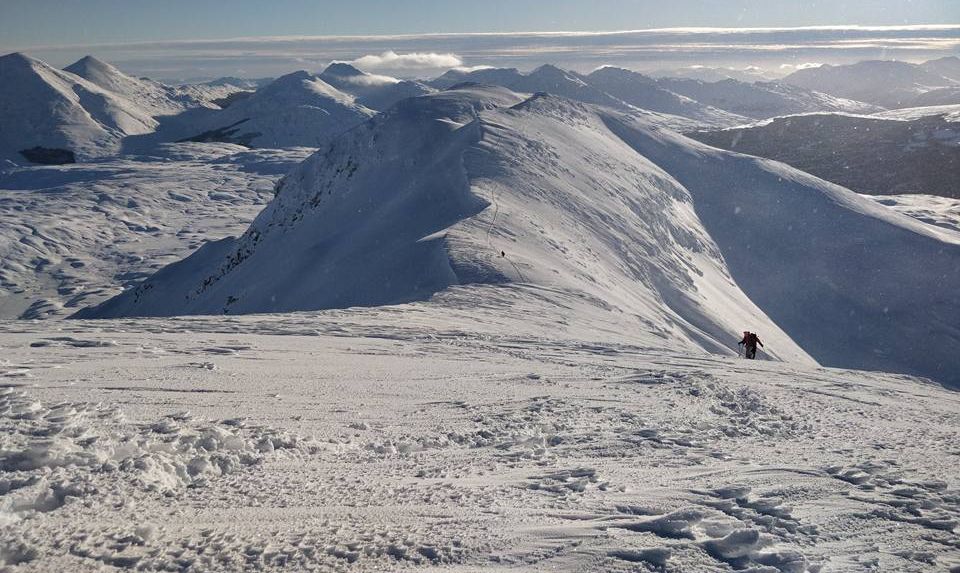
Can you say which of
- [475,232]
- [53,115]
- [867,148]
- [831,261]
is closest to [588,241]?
[475,232]

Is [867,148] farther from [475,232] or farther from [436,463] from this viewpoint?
[436,463]

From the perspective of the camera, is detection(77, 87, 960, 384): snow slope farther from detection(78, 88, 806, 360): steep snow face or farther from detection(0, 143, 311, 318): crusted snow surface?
detection(0, 143, 311, 318): crusted snow surface

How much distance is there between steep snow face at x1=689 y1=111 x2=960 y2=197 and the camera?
97375 mm

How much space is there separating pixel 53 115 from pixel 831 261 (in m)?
190

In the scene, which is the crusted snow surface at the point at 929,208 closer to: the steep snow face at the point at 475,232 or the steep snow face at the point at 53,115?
the steep snow face at the point at 475,232

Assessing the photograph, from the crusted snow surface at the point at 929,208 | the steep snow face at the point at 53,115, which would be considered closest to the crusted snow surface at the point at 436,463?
the crusted snow surface at the point at 929,208

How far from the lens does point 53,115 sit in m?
175

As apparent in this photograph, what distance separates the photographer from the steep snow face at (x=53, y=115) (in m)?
166

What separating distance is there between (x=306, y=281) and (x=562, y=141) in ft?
60.0

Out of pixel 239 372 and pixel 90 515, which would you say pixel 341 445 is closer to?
pixel 90 515

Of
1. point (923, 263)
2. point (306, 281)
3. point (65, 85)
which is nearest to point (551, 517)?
point (306, 281)

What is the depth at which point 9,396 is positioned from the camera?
675 centimetres

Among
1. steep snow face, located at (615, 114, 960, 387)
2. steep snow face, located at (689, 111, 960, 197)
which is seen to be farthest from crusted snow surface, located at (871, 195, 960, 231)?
steep snow face, located at (689, 111, 960, 197)

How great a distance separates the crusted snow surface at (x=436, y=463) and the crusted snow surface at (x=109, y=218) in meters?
55.2
